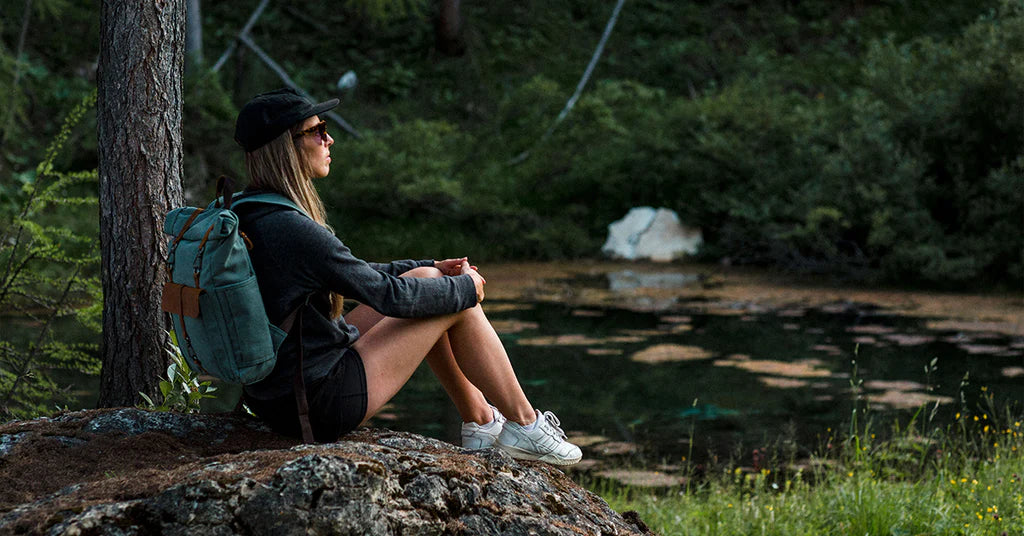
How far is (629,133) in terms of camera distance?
1319 centimetres

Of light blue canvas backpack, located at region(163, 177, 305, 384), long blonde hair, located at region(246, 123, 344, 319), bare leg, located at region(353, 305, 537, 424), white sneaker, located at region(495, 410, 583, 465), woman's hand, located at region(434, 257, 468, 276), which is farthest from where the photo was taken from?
woman's hand, located at region(434, 257, 468, 276)

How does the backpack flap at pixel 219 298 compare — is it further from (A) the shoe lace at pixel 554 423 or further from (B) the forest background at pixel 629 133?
(B) the forest background at pixel 629 133

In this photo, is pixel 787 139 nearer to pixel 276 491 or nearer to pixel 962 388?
pixel 962 388

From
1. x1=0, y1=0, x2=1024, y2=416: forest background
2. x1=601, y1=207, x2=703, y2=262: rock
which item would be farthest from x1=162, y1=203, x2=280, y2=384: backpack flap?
x1=601, y1=207, x2=703, y2=262: rock

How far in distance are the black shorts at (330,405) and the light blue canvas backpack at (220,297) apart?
0.19 meters

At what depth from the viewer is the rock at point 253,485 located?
7.64 ft

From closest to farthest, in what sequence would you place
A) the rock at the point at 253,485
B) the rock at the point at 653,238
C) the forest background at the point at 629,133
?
1. the rock at the point at 253,485
2. the forest background at the point at 629,133
3. the rock at the point at 653,238

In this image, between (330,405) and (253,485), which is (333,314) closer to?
(330,405)

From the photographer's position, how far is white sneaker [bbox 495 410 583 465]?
3486 millimetres

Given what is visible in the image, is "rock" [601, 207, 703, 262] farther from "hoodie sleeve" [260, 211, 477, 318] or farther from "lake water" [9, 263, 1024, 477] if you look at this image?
"hoodie sleeve" [260, 211, 477, 318]

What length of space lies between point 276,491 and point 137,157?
6.50ft

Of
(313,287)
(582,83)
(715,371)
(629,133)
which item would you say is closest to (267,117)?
(313,287)

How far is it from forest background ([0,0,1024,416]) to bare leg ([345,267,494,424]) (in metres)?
5.15

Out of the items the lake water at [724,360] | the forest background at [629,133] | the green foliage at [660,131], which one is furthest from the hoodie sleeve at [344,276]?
the green foliage at [660,131]
